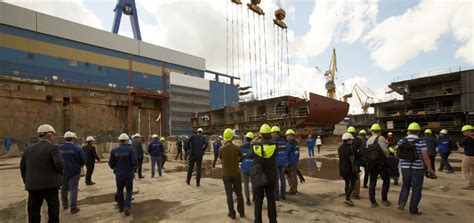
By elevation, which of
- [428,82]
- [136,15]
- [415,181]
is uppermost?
[136,15]

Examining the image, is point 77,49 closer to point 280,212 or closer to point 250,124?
point 250,124

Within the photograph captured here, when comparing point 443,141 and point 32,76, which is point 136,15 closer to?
point 32,76

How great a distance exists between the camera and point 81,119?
3906cm

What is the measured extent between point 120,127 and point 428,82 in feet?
163

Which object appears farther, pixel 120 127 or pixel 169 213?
pixel 120 127

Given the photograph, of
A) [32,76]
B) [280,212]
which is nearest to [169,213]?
[280,212]

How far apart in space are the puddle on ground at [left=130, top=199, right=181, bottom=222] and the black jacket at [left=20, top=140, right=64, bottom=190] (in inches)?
73.0

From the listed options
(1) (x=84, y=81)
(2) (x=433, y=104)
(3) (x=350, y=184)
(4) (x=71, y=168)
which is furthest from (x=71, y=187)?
(1) (x=84, y=81)

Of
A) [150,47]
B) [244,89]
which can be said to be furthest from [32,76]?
[244,89]

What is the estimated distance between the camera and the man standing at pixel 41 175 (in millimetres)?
4137

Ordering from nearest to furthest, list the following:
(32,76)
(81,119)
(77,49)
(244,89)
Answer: (81,119), (32,76), (77,49), (244,89)

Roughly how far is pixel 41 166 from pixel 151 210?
2.61 m

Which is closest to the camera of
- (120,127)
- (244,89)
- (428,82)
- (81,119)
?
(428,82)

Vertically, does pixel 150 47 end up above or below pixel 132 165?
above
